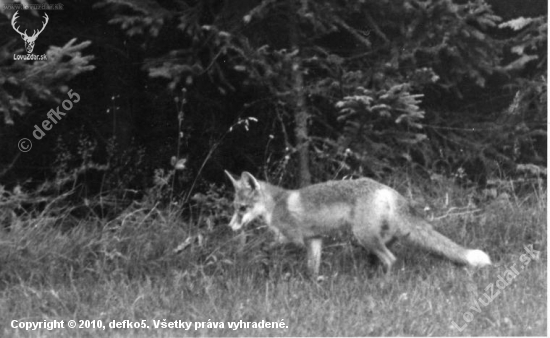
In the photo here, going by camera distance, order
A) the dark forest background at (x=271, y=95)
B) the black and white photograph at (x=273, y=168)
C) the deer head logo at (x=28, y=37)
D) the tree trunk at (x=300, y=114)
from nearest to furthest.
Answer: the black and white photograph at (x=273, y=168)
the deer head logo at (x=28, y=37)
the dark forest background at (x=271, y=95)
the tree trunk at (x=300, y=114)

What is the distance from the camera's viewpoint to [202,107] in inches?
356

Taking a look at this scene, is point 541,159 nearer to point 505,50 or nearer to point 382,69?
point 505,50

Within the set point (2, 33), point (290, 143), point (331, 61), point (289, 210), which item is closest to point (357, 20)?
point (331, 61)

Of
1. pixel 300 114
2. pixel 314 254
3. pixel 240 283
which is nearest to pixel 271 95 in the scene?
pixel 300 114

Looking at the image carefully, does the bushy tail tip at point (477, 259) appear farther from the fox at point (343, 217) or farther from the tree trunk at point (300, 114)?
the tree trunk at point (300, 114)

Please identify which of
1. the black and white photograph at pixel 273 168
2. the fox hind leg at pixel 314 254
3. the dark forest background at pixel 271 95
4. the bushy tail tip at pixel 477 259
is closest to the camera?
the black and white photograph at pixel 273 168

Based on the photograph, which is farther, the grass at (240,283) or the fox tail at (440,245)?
the fox tail at (440,245)

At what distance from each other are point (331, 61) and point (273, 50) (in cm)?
58

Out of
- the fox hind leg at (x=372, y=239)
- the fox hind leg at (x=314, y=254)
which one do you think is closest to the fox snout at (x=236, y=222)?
the fox hind leg at (x=314, y=254)

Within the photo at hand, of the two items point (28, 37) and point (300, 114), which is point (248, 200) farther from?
point (28, 37)

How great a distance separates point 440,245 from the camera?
7.59 metres

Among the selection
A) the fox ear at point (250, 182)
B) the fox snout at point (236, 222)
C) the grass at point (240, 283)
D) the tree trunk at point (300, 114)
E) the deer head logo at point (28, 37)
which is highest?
the deer head logo at point (28, 37)

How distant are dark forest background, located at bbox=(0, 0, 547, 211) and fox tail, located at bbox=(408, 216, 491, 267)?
1.11m

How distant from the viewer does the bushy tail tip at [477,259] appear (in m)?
7.48
